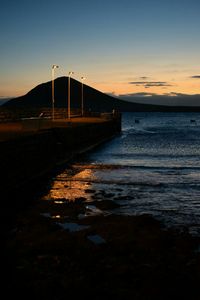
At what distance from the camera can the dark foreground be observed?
9.07 metres

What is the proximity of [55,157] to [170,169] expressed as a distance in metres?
7.21

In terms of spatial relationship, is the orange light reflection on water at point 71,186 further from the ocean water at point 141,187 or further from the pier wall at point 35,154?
the pier wall at point 35,154

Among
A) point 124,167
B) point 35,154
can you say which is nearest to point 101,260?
point 35,154

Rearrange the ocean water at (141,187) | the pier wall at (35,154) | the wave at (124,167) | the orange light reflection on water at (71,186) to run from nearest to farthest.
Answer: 1. the ocean water at (141,187)
2. the orange light reflection on water at (71,186)
3. the pier wall at (35,154)
4. the wave at (124,167)

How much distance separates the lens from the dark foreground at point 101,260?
9.07 metres

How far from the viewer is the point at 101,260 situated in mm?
10688

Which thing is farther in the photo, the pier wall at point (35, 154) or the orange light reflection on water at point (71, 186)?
the pier wall at point (35, 154)

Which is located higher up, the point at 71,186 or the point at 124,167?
the point at 71,186

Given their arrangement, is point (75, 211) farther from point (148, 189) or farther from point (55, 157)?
point (55, 157)

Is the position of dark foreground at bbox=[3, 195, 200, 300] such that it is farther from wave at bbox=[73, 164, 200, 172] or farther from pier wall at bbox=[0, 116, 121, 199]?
wave at bbox=[73, 164, 200, 172]

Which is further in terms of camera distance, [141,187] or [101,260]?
[141,187]

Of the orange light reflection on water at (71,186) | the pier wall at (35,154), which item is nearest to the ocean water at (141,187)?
the orange light reflection on water at (71,186)

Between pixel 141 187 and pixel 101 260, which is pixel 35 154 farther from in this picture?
pixel 101 260

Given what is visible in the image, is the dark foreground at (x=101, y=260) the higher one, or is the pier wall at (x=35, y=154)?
the pier wall at (x=35, y=154)
